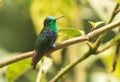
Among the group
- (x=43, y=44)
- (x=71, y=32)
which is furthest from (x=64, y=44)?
(x=71, y=32)

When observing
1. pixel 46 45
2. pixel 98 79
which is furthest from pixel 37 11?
pixel 98 79

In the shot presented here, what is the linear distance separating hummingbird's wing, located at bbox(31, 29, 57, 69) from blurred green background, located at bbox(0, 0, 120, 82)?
10 cm

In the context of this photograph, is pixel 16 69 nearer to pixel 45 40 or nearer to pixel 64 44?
pixel 45 40

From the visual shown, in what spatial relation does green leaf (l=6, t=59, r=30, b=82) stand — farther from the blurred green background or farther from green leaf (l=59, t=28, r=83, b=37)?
green leaf (l=59, t=28, r=83, b=37)

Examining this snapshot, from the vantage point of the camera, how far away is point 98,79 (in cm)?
238

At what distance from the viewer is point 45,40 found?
1124 mm

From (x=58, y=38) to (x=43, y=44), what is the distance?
0.32m

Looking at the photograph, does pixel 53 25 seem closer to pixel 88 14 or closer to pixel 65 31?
pixel 65 31

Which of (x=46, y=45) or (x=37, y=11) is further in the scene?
(x=37, y=11)

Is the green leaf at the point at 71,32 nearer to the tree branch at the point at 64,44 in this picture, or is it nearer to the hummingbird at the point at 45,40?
the hummingbird at the point at 45,40

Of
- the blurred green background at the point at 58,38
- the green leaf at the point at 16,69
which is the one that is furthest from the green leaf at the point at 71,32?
the green leaf at the point at 16,69

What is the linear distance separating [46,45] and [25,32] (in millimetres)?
A: 2583

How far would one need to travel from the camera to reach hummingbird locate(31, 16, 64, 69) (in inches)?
41.2

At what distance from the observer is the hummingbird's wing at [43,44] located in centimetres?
104
